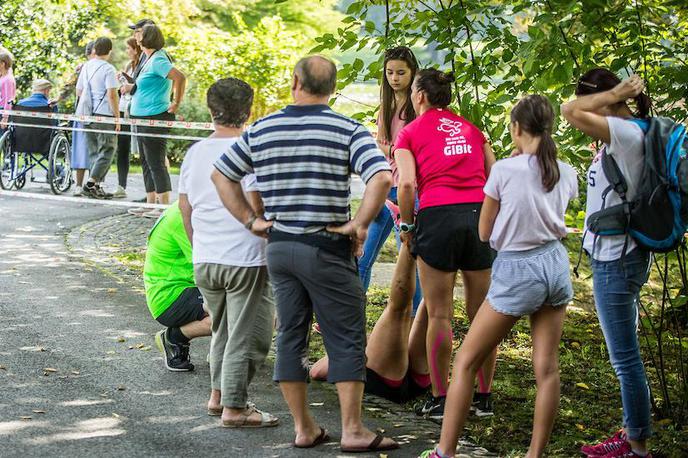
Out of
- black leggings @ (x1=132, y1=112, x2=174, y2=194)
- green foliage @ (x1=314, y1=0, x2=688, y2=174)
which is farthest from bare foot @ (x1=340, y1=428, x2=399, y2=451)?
black leggings @ (x1=132, y1=112, x2=174, y2=194)

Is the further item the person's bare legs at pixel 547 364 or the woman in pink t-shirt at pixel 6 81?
the woman in pink t-shirt at pixel 6 81

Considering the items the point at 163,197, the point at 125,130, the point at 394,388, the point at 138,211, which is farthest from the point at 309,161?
the point at 125,130

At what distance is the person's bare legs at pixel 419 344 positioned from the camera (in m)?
6.94

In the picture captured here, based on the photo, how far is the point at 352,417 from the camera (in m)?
5.80

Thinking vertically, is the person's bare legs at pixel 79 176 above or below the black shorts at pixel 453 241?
above

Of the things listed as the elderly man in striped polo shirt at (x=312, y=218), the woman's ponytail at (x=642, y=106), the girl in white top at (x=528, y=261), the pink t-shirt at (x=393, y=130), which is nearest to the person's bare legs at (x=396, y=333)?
the pink t-shirt at (x=393, y=130)

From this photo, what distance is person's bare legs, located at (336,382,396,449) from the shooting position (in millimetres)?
5762

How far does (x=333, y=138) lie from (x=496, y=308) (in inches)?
45.5

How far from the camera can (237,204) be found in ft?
19.3

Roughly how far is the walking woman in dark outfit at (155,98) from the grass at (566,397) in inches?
161

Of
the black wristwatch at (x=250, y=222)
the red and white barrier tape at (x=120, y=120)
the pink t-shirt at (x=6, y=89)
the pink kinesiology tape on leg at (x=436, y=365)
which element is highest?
the pink t-shirt at (x=6, y=89)

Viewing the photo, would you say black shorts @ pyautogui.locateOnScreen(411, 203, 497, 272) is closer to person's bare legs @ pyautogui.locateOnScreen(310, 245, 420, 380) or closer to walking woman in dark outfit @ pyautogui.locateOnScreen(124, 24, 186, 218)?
person's bare legs @ pyautogui.locateOnScreen(310, 245, 420, 380)

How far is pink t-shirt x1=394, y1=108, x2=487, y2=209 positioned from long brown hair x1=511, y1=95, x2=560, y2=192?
0.93 metres

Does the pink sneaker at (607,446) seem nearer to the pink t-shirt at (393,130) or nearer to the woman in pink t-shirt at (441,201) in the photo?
the woman in pink t-shirt at (441,201)
